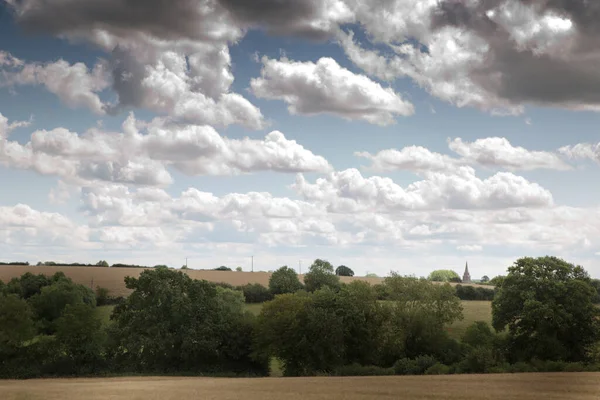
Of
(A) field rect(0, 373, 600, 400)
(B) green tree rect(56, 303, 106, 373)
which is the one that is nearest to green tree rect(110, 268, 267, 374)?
(B) green tree rect(56, 303, 106, 373)

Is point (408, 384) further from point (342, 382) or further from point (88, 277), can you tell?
point (88, 277)

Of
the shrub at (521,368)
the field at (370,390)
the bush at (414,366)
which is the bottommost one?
the bush at (414,366)

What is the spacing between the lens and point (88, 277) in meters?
154

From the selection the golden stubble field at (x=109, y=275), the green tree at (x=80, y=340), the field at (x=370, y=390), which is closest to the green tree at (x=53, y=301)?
the golden stubble field at (x=109, y=275)

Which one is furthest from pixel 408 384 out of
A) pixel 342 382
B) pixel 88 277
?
pixel 88 277

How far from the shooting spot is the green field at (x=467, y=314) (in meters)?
106

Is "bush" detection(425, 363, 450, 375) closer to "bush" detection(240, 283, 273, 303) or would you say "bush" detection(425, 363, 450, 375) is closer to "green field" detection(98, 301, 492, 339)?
"green field" detection(98, 301, 492, 339)

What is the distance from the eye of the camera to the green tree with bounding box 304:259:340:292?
14688 centimetres

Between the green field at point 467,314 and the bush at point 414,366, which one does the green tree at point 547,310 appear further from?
the green field at point 467,314

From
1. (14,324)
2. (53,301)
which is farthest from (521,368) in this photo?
(53,301)

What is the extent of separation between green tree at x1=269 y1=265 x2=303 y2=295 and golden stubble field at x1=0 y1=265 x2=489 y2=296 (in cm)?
1210

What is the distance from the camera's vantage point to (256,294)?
461ft

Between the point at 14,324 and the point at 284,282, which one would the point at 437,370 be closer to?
the point at 14,324

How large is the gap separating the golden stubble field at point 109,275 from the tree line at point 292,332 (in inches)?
2403
